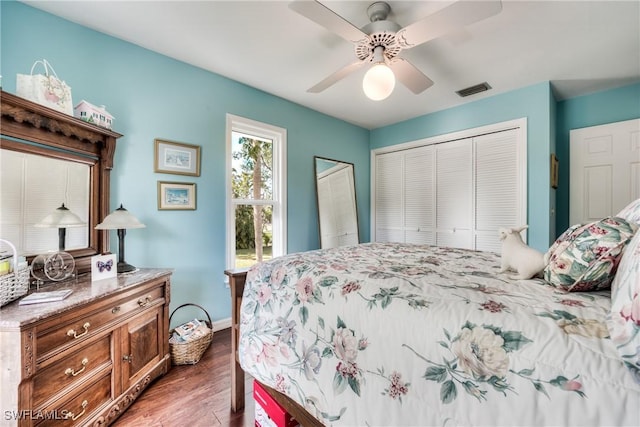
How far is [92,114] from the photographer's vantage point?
71.2 inches

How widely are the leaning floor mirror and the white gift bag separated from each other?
2.47 meters

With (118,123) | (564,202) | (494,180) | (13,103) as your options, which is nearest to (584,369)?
(13,103)

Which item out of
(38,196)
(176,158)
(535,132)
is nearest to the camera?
(38,196)

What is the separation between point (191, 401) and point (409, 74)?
2.71m

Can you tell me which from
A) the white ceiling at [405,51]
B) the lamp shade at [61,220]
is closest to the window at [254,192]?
the white ceiling at [405,51]

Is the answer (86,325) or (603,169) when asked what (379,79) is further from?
(603,169)

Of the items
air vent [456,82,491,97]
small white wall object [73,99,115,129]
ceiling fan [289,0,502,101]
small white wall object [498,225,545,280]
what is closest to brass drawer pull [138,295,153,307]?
small white wall object [73,99,115,129]

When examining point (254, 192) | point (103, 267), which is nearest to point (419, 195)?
point (254, 192)

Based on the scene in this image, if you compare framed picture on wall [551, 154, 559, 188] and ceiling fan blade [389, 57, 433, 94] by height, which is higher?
ceiling fan blade [389, 57, 433, 94]

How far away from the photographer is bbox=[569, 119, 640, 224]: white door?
2.67 m

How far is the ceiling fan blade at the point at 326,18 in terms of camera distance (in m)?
1.32

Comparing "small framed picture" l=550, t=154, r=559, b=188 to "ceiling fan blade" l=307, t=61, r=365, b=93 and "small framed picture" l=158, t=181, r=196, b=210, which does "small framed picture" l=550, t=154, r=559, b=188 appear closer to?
"ceiling fan blade" l=307, t=61, r=365, b=93

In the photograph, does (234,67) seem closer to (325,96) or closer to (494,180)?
(325,96)

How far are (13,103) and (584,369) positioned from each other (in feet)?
8.13
